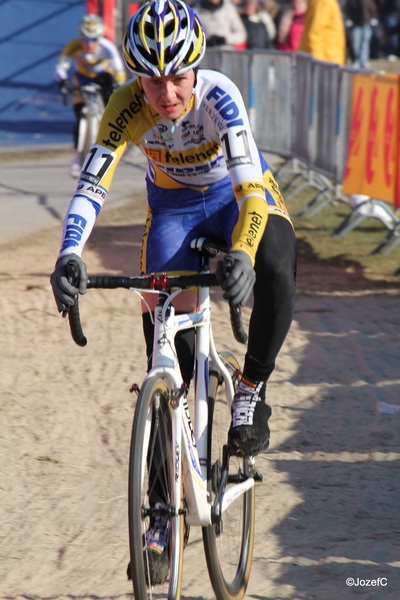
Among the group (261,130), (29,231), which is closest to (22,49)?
(261,130)

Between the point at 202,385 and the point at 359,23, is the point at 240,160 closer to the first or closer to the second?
the point at 202,385

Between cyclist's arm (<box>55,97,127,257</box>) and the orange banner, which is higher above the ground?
cyclist's arm (<box>55,97,127,257</box>)

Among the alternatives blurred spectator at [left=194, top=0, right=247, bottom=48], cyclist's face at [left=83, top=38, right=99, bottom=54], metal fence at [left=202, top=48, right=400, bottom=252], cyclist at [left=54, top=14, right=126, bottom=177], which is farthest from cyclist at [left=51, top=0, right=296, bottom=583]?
blurred spectator at [left=194, top=0, right=247, bottom=48]

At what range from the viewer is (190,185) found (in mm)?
3893

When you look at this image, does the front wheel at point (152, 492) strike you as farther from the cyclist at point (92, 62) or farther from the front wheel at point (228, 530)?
the cyclist at point (92, 62)

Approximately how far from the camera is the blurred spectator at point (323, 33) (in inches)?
482

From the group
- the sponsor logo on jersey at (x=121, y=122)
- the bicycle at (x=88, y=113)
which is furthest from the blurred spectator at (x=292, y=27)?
the sponsor logo on jersey at (x=121, y=122)

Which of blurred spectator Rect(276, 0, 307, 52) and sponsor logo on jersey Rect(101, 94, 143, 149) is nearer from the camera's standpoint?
sponsor logo on jersey Rect(101, 94, 143, 149)

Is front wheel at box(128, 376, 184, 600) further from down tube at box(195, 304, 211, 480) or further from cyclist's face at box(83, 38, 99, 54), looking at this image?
cyclist's face at box(83, 38, 99, 54)

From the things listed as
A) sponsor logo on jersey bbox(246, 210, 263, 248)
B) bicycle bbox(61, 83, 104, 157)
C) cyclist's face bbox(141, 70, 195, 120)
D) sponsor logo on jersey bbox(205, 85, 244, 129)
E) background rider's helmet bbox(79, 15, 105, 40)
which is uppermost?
cyclist's face bbox(141, 70, 195, 120)

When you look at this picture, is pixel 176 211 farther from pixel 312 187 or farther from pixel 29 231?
pixel 312 187

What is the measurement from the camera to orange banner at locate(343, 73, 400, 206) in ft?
29.5

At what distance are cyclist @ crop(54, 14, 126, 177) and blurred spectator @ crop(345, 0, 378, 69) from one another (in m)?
6.79

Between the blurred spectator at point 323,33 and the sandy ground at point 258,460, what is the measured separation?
483 centimetres
